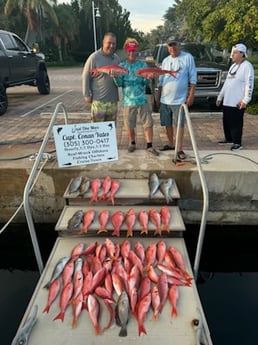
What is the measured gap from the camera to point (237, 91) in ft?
17.1

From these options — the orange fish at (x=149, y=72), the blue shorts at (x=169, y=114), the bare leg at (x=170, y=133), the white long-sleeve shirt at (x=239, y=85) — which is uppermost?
the orange fish at (x=149, y=72)

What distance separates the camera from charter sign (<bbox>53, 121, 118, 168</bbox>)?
436 cm

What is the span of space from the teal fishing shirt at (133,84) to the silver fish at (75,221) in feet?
6.34

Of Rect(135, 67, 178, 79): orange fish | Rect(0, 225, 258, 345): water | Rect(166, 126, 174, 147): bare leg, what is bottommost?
Rect(0, 225, 258, 345): water

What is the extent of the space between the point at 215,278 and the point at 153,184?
1428mm

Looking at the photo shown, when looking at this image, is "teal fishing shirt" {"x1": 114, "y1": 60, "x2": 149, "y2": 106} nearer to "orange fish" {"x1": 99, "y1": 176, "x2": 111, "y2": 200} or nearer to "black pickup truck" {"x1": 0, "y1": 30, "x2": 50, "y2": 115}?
"orange fish" {"x1": 99, "y1": 176, "x2": 111, "y2": 200}

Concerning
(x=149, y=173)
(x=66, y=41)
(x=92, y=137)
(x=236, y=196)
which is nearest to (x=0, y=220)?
(x=92, y=137)

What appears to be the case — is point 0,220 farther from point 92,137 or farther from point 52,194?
point 92,137

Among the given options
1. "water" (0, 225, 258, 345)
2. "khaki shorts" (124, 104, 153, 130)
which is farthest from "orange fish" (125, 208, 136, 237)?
"khaki shorts" (124, 104, 153, 130)

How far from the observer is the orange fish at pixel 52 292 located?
2.74 m

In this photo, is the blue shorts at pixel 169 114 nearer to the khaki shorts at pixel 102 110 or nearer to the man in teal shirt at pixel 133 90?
the man in teal shirt at pixel 133 90

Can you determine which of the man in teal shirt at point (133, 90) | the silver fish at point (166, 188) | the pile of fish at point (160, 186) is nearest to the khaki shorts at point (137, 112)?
the man in teal shirt at point (133, 90)

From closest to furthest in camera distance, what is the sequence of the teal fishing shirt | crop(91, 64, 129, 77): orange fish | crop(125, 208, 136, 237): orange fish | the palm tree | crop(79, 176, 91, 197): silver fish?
crop(125, 208, 136, 237): orange fish → crop(79, 176, 91, 197): silver fish → crop(91, 64, 129, 77): orange fish → the teal fishing shirt → the palm tree

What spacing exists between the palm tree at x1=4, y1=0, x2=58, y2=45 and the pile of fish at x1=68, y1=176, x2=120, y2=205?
130ft
